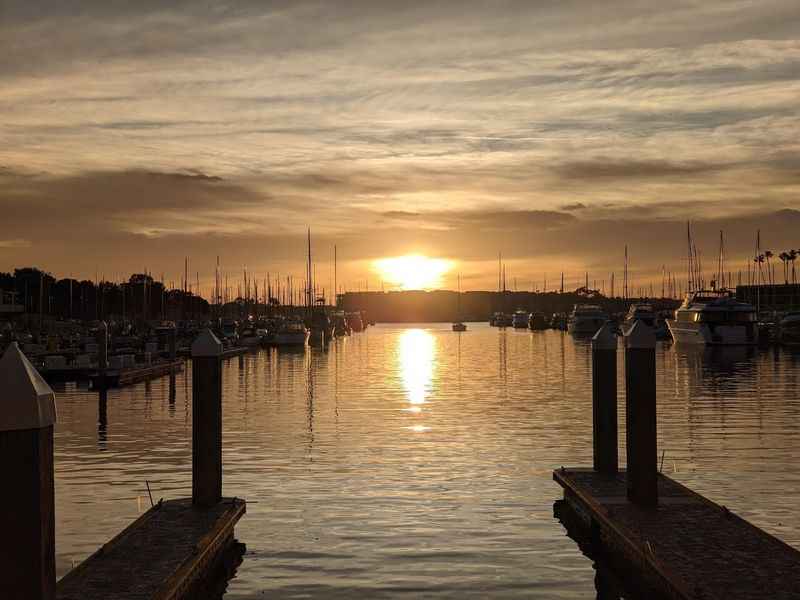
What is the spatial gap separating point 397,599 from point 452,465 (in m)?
11.8

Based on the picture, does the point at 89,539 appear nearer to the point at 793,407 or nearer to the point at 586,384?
the point at 793,407

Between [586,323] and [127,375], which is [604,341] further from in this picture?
[586,323]

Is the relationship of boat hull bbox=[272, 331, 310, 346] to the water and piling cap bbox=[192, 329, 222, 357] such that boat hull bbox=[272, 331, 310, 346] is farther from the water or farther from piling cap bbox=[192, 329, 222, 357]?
piling cap bbox=[192, 329, 222, 357]

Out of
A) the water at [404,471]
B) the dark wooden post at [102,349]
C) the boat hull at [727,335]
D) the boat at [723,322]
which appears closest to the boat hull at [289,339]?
the boat at [723,322]

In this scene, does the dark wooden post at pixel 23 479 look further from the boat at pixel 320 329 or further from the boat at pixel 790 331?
the boat at pixel 320 329

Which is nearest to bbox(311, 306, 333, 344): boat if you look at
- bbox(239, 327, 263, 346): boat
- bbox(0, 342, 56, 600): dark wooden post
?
bbox(239, 327, 263, 346): boat

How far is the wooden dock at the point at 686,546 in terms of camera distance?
1270cm

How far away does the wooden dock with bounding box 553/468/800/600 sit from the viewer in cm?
1270

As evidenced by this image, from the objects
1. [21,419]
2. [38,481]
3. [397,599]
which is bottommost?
[397,599]

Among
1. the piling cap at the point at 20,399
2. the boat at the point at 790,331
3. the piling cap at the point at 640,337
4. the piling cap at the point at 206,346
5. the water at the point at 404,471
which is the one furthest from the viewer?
the boat at the point at 790,331

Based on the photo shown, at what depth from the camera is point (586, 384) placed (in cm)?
5534

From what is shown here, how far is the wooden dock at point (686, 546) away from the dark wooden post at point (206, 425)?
271 inches

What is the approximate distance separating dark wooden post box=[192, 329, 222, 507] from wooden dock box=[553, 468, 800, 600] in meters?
6.89

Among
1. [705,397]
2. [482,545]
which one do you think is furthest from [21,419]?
[705,397]
